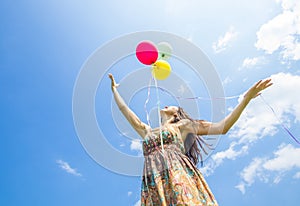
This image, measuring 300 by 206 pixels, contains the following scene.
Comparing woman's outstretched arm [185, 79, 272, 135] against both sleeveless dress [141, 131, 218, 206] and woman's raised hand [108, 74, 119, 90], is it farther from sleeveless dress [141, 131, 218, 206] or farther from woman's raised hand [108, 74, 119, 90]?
woman's raised hand [108, 74, 119, 90]

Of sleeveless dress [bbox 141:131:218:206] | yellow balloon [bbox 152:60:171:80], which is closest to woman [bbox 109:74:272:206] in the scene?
sleeveless dress [bbox 141:131:218:206]

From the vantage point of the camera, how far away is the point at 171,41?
11.0ft

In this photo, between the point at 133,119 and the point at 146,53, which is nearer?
the point at 146,53

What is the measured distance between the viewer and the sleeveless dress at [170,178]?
2.29 meters

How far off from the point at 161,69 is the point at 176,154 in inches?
35.3

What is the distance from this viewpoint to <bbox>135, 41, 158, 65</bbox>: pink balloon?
2785 mm

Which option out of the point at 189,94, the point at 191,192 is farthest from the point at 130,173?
the point at 189,94

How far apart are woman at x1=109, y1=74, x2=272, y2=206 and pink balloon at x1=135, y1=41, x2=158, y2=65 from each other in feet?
1.67

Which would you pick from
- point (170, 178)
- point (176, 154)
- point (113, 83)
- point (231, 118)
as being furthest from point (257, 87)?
point (113, 83)

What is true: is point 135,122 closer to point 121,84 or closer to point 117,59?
point 121,84

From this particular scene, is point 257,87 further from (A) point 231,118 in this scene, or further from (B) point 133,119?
(B) point 133,119

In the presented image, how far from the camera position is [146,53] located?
278 cm

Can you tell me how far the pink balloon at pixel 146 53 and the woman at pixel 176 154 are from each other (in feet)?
1.67

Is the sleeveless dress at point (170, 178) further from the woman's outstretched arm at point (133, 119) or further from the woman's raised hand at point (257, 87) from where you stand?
the woman's raised hand at point (257, 87)
